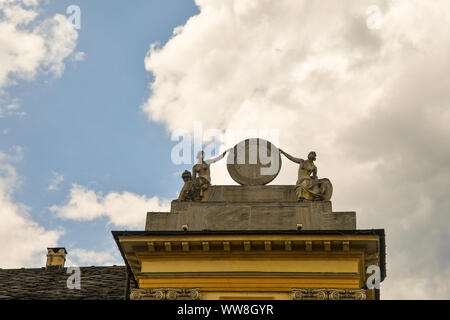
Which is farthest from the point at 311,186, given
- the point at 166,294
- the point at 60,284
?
the point at 60,284

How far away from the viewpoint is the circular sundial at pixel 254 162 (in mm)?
32031

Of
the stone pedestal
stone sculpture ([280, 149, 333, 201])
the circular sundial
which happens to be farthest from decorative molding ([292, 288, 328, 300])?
the circular sundial

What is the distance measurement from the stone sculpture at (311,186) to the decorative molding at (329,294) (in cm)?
410

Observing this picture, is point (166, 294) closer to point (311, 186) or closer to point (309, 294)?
point (309, 294)

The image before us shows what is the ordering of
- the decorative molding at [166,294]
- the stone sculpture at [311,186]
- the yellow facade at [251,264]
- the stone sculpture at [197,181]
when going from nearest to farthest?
the decorative molding at [166,294] < the yellow facade at [251,264] < the stone sculpture at [311,186] < the stone sculpture at [197,181]

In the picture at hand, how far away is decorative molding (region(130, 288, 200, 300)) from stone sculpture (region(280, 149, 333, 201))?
18.3 feet

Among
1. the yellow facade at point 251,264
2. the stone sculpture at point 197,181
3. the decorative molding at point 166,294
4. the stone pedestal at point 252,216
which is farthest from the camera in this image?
the stone sculpture at point 197,181

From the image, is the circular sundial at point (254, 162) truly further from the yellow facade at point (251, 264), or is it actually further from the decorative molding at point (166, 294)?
the decorative molding at point (166, 294)

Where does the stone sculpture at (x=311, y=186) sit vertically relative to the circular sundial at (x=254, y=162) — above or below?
below

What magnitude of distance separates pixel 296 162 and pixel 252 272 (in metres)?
5.45

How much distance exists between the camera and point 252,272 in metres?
28.6

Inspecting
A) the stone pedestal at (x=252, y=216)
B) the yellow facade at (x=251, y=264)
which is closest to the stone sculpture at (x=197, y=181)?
the stone pedestal at (x=252, y=216)

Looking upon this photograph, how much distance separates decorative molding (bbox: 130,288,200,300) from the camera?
2809 cm
